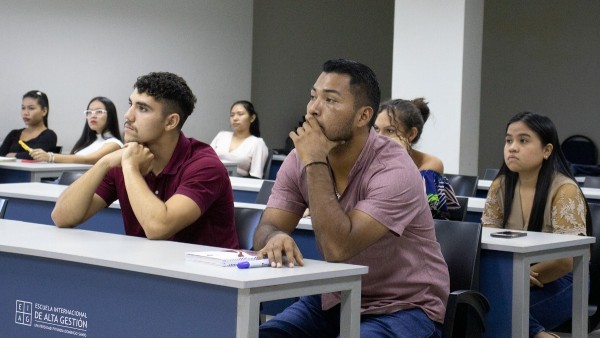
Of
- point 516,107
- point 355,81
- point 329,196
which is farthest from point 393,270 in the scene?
point 516,107

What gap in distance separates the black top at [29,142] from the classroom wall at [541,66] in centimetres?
580

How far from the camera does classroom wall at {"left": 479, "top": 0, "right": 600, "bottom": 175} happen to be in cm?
1074

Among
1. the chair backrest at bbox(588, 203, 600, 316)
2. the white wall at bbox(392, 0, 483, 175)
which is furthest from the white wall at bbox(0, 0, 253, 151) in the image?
the chair backrest at bbox(588, 203, 600, 316)

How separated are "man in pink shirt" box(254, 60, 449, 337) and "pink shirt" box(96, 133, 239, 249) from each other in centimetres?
34

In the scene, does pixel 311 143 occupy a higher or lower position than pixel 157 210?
higher

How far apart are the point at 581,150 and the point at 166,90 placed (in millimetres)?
8289

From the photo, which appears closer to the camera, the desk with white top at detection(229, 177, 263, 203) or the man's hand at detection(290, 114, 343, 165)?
the man's hand at detection(290, 114, 343, 165)

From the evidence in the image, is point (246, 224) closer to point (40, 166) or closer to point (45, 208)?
point (45, 208)

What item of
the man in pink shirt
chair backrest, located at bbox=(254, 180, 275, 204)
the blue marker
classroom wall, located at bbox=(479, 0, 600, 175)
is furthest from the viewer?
classroom wall, located at bbox=(479, 0, 600, 175)

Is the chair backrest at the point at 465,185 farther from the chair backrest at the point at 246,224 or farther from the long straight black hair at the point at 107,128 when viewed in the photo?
the long straight black hair at the point at 107,128

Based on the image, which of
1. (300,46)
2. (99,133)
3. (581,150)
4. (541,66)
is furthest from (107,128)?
(541,66)

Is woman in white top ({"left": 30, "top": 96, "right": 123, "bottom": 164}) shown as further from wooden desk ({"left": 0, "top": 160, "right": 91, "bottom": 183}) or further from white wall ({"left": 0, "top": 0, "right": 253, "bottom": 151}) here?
white wall ({"left": 0, "top": 0, "right": 253, "bottom": 151})

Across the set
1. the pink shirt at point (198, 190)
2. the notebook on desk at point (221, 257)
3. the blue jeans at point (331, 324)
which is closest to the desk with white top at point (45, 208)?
the pink shirt at point (198, 190)

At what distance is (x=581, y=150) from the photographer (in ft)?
34.6
